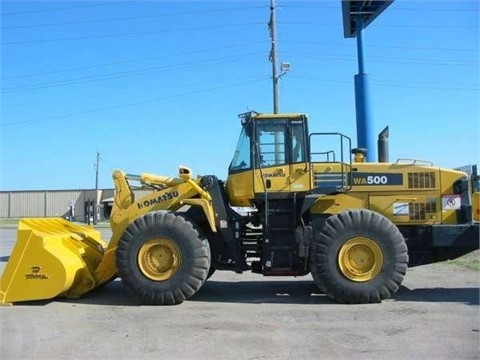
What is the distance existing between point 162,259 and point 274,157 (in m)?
2.52

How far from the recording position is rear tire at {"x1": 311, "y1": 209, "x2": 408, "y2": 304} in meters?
Result: 9.55

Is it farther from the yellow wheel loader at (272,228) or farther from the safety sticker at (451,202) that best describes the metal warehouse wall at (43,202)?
the safety sticker at (451,202)

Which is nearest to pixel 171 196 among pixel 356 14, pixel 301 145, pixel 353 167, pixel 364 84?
pixel 301 145

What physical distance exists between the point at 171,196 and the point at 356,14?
13.1 m

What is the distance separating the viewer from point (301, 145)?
33.6 feet

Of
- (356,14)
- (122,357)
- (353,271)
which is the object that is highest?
(356,14)

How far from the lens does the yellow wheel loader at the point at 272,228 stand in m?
9.63

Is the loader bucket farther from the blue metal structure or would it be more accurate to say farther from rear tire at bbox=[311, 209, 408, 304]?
the blue metal structure

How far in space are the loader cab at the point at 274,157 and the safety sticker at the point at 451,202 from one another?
2.42 meters

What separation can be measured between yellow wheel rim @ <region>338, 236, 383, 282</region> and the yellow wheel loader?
16mm

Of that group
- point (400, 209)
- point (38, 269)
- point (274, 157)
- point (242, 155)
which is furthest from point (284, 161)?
point (38, 269)

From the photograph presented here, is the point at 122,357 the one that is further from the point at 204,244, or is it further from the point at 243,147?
the point at 243,147

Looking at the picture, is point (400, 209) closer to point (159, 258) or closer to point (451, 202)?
point (451, 202)

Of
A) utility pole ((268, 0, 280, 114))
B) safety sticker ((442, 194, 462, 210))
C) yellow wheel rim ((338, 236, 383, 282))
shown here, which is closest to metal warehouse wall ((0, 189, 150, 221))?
utility pole ((268, 0, 280, 114))
